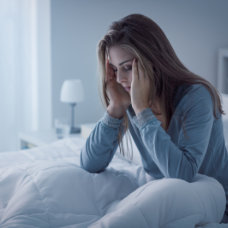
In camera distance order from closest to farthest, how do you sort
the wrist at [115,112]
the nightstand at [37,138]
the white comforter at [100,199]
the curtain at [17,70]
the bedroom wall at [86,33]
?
the white comforter at [100,199] < the wrist at [115,112] < the bedroom wall at [86,33] < the nightstand at [37,138] < the curtain at [17,70]

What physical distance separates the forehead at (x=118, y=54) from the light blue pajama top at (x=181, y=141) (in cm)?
18

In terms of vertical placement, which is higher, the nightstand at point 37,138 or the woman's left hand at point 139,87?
the woman's left hand at point 139,87

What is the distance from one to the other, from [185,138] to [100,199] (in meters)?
0.29

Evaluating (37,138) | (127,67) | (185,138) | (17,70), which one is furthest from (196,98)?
(17,70)

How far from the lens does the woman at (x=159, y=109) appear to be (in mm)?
985

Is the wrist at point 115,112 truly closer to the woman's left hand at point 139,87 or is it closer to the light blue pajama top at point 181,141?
the light blue pajama top at point 181,141

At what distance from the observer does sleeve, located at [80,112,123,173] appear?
1.17m

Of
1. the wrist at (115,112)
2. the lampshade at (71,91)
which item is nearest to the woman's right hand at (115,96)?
the wrist at (115,112)

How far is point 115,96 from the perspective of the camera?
1.22 meters

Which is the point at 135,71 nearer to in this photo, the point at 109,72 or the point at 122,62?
the point at 122,62

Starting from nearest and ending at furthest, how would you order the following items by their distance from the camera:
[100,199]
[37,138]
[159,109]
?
1. [100,199]
2. [159,109]
3. [37,138]

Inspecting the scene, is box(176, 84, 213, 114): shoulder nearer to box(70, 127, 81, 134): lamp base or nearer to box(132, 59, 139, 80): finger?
box(132, 59, 139, 80): finger

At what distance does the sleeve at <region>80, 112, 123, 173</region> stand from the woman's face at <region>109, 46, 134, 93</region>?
0.14 meters

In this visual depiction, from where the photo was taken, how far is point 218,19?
1.56 metres
